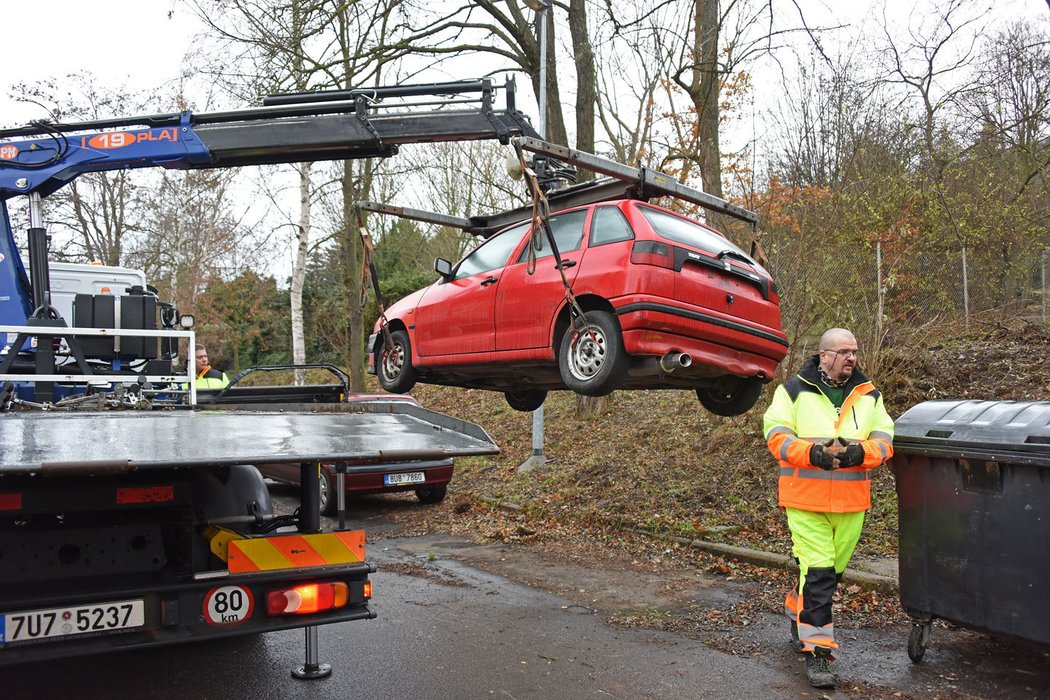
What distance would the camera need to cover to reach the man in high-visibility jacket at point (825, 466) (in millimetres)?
4242

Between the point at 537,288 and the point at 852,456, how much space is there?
2.50m

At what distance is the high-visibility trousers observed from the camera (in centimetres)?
426

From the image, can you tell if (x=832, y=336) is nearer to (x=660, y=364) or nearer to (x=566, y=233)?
(x=660, y=364)

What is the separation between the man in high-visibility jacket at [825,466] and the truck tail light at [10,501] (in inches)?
139

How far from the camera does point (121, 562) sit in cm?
351

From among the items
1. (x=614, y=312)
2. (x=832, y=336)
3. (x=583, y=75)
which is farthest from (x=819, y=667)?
(x=583, y=75)

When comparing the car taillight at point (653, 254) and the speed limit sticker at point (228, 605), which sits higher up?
the car taillight at point (653, 254)

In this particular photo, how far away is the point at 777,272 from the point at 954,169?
657cm

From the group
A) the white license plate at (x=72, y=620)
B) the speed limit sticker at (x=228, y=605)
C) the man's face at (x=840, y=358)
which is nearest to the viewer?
the white license plate at (x=72, y=620)

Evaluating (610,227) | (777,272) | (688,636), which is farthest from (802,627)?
(777,272)

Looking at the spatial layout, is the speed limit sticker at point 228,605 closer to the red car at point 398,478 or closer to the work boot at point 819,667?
the work boot at point 819,667

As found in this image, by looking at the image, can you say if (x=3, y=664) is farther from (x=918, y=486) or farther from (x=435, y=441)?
(x=918, y=486)

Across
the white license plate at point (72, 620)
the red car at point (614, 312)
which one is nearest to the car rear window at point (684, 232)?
the red car at point (614, 312)

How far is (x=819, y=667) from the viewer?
4.23 meters
